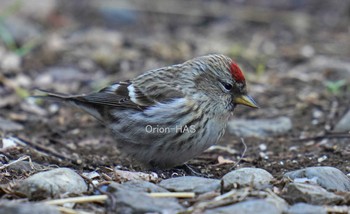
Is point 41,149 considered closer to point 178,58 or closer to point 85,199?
point 85,199

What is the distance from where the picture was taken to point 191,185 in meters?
3.63

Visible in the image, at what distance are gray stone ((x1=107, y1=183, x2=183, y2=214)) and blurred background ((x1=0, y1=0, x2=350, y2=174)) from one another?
4.49ft

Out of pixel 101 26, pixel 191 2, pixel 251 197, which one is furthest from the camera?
pixel 191 2

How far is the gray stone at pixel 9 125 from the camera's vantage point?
5668 millimetres

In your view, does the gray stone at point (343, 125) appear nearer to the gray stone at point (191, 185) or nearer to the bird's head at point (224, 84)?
the bird's head at point (224, 84)

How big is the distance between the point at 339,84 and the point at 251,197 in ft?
9.58

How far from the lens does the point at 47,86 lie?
6.99m

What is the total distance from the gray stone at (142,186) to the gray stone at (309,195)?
65 centimetres

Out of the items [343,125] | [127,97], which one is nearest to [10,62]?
[127,97]

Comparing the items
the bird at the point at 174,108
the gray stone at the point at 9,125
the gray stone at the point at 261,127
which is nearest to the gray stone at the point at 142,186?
the bird at the point at 174,108

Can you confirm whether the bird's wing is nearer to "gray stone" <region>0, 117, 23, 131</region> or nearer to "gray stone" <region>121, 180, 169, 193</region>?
"gray stone" <region>0, 117, 23, 131</region>

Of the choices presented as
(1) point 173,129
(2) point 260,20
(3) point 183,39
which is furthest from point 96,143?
(2) point 260,20

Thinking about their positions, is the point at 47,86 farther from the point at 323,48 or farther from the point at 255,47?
the point at 323,48

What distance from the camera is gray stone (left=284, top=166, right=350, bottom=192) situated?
12.5 ft
